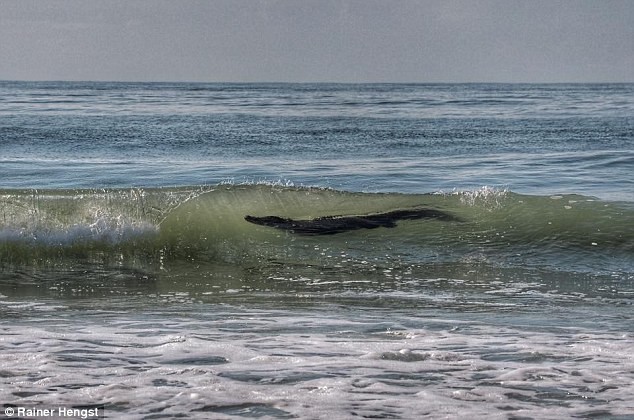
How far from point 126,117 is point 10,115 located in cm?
412

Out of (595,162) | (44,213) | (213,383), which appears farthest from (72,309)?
(595,162)

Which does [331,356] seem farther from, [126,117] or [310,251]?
[126,117]

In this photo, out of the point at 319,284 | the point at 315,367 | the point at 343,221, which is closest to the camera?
the point at 315,367

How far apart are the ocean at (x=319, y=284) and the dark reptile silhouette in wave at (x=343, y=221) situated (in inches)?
1.7

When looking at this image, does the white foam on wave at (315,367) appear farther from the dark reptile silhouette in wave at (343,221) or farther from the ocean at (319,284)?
the dark reptile silhouette in wave at (343,221)

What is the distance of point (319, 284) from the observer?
8242mm

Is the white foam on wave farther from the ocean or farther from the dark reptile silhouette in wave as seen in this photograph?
the dark reptile silhouette in wave

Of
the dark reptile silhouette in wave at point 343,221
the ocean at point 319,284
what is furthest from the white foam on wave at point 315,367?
the dark reptile silhouette in wave at point 343,221

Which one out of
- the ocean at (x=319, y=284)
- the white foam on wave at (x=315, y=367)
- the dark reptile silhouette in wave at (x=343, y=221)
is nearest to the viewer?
the white foam on wave at (x=315, y=367)

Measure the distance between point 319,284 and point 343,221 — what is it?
282 centimetres

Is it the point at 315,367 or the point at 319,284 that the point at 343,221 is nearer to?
the point at 319,284

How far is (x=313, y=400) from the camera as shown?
4.63 metres

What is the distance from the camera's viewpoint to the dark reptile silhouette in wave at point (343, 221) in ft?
35.3

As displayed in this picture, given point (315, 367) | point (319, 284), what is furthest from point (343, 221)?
point (315, 367)
